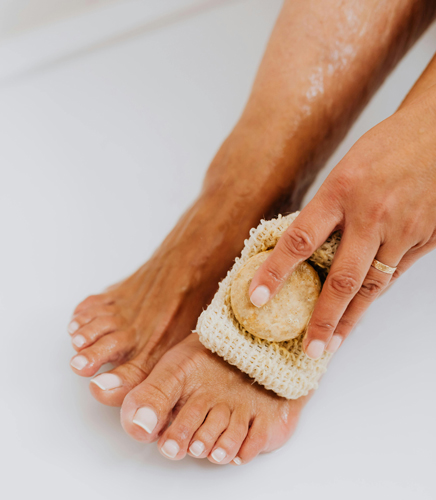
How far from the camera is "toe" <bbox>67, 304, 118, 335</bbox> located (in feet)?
3.23

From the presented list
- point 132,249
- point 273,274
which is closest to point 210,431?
point 273,274

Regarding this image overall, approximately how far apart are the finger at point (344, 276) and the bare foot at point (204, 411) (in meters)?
0.18

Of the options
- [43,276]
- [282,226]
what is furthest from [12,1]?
[282,226]

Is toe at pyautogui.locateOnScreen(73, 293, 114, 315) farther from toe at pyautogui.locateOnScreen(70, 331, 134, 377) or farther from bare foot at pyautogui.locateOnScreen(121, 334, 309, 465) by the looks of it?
bare foot at pyautogui.locateOnScreen(121, 334, 309, 465)

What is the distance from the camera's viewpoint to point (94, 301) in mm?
1025

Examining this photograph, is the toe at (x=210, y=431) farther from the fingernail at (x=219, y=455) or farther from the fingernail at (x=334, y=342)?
the fingernail at (x=334, y=342)

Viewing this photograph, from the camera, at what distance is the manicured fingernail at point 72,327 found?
981 mm

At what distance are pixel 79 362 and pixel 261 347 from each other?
0.97 feet

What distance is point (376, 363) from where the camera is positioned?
3.25 ft

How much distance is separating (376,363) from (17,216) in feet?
2.62

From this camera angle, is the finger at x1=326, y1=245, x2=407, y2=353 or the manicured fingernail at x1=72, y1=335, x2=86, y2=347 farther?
the manicured fingernail at x1=72, y1=335, x2=86, y2=347

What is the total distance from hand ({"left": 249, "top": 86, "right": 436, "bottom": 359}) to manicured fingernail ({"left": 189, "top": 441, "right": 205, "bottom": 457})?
222 mm

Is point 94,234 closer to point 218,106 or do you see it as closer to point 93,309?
point 93,309

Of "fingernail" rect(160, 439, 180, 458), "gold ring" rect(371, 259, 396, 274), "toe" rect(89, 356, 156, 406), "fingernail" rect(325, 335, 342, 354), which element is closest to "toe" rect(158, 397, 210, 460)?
"fingernail" rect(160, 439, 180, 458)
